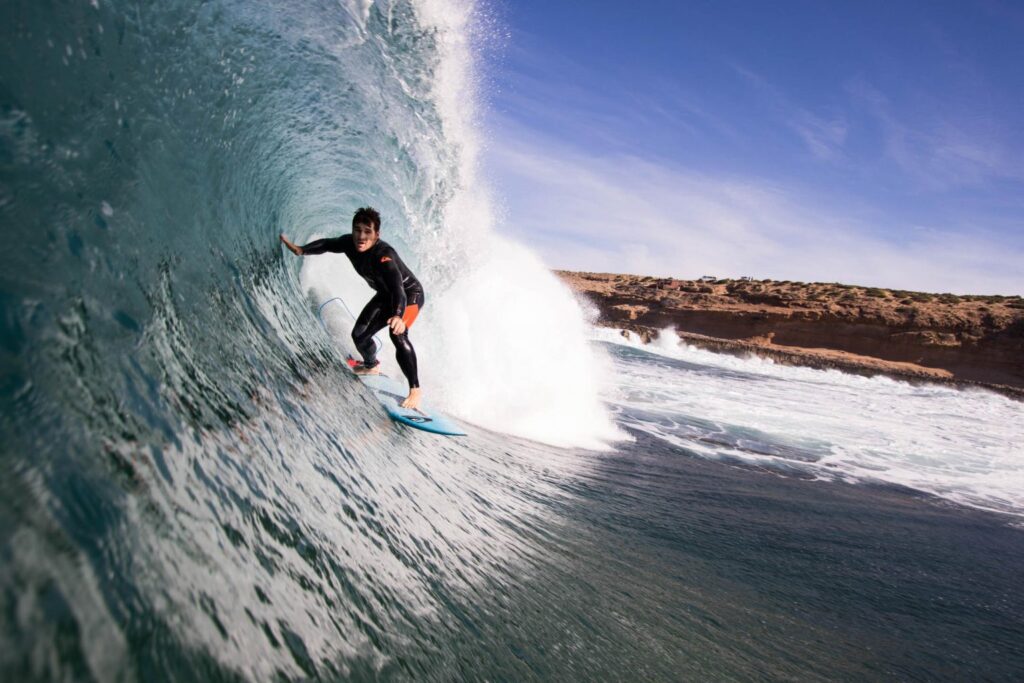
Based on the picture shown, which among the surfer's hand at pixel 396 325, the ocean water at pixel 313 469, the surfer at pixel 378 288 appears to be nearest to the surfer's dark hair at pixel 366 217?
the surfer at pixel 378 288

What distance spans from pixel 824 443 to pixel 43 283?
12.2m

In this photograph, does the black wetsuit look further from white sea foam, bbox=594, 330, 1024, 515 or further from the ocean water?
white sea foam, bbox=594, 330, 1024, 515

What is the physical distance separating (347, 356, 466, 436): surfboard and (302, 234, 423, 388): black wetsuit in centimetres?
21

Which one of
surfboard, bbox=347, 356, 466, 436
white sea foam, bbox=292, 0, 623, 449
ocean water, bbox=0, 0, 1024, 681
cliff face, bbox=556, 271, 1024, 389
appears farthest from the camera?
cliff face, bbox=556, 271, 1024, 389

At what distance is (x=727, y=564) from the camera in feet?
13.8

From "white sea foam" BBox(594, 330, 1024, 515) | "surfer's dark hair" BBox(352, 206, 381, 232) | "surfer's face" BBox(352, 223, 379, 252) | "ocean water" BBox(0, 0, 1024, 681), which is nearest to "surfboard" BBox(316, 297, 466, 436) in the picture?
"ocean water" BBox(0, 0, 1024, 681)

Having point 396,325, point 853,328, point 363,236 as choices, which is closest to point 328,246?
point 363,236

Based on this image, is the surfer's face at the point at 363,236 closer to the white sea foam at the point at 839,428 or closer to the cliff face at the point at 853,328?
the white sea foam at the point at 839,428

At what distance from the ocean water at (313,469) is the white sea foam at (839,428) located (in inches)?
34.4

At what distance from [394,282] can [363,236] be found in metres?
0.42

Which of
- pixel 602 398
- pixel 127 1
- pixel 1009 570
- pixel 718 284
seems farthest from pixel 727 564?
pixel 718 284

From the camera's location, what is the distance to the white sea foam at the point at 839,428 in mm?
9109

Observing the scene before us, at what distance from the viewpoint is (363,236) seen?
472cm

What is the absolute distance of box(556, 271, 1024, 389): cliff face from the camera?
106ft
